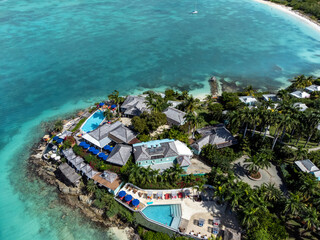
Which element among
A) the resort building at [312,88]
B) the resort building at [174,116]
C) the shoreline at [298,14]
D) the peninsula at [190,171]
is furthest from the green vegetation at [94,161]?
the shoreline at [298,14]

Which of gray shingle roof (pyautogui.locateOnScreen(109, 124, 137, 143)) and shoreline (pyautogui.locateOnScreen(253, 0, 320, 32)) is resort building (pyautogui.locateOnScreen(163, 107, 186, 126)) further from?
shoreline (pyautogui.locateOnScreen(253, 0, 320, 32))

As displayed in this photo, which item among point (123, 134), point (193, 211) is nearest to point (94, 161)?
point (123, 134)

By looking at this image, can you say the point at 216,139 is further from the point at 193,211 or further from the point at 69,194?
the point at 69,194

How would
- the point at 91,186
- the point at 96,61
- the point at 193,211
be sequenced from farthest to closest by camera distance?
the point at 96,61 → the point at 91,186 → the point at 193,211

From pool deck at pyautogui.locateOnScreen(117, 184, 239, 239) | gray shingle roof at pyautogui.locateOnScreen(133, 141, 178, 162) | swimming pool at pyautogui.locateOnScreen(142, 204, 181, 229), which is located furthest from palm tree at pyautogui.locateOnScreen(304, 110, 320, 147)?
swimming pool at pyautogui.locateOnScreen(142, 204, 181, 229)

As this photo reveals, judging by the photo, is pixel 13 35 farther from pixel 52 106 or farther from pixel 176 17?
pixel 176 17

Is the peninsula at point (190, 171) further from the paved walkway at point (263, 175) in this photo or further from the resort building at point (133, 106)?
the resort building at point (133, 106)
